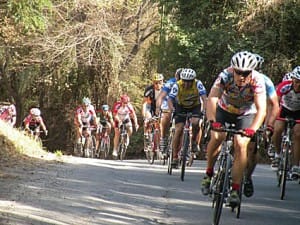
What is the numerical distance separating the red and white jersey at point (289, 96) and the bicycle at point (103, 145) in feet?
41.4

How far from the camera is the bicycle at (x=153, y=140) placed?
56.9 ft

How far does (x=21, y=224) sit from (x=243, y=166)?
2.66 metres

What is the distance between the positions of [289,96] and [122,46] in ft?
68.6

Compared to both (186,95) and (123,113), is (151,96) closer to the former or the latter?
(123,113)

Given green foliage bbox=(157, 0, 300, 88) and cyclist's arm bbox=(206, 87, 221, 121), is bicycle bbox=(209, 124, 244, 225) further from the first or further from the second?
green foliage bbox=(157, 0, 300, 88)

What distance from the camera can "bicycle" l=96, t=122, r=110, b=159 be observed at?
23844 mm

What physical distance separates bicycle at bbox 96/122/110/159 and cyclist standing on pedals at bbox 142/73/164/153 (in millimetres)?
5889

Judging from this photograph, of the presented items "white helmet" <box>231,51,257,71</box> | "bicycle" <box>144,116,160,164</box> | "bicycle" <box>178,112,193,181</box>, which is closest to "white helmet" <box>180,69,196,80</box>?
"bicycle" <box>178,112,193,181</box>

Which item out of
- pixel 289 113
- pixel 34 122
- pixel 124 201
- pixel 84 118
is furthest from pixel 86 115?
pixel 124 201

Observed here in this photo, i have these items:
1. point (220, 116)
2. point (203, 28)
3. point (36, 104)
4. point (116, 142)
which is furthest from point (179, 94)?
point (36, 104)

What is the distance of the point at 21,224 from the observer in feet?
24.1

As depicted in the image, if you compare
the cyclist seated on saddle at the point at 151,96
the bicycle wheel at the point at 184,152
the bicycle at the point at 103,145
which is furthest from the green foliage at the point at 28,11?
the bicycle at the point at 103,145

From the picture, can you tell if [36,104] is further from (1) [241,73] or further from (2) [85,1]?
(1) [241,73]

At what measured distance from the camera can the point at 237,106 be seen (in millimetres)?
8781
